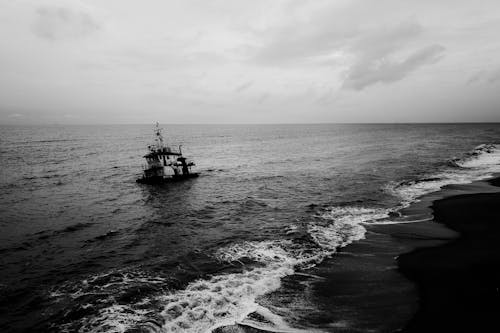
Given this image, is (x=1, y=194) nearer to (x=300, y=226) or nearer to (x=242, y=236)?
(x=242, y=236)

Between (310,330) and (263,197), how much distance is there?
23.5 metres

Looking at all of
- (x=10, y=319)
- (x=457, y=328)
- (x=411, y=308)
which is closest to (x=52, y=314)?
(x=10, y=319)

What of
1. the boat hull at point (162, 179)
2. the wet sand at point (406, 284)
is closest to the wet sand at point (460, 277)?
the wet sand at point (406, 284)

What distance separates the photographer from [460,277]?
14195 millimetres

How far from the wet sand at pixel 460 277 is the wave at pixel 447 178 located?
8097mm

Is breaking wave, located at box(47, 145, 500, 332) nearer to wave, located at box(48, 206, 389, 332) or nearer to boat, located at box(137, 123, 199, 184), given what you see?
wave, located at box(48, 206, 389, 332)

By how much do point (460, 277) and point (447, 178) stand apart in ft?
103

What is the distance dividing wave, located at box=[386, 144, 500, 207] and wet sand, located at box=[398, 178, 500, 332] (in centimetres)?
810

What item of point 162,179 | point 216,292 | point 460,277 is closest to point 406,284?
point 460,277

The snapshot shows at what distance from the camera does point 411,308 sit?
12328 millimetres

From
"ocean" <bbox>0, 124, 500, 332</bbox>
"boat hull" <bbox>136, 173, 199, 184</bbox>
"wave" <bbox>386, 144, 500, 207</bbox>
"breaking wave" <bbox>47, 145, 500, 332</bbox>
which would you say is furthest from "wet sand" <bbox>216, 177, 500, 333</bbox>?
"boat hull" <bbox>136, 173, 199, 184</bbox>

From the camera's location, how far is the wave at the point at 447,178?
33291 millimetres

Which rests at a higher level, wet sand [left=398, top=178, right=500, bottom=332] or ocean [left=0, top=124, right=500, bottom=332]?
wet sand [left=398, top=178, right=500, bottom=332]

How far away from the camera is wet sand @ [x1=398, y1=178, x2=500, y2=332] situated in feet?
36.4
